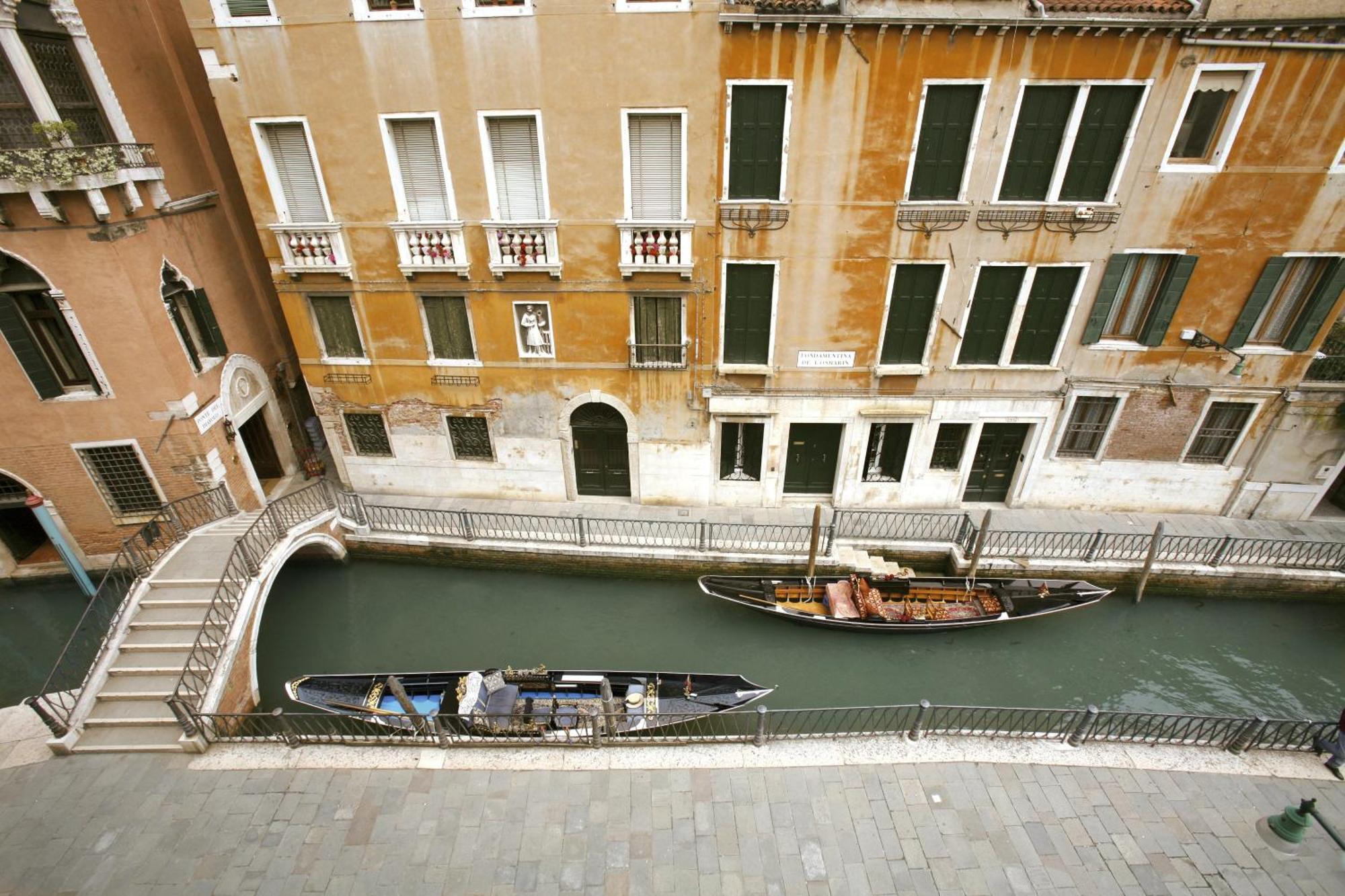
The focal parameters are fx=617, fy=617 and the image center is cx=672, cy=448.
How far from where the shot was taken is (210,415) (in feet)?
39.7

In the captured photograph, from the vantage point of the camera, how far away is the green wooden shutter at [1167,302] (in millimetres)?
11406

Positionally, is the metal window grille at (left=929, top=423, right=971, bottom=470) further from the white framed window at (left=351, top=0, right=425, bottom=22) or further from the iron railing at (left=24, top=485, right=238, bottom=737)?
the iron railing at (left=24, top=485, right=238, bottom=737)

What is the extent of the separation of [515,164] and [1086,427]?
12882 mm

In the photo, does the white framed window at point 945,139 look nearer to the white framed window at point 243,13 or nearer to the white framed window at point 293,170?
the white framed window at point 293,170

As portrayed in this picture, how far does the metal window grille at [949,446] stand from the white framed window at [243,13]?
14.6m

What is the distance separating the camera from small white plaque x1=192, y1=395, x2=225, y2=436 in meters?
11.8

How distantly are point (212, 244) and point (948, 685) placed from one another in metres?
16.8

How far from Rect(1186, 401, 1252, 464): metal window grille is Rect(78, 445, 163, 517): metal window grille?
2147 cm

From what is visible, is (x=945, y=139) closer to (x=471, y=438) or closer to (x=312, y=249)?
(x=471, y=438)

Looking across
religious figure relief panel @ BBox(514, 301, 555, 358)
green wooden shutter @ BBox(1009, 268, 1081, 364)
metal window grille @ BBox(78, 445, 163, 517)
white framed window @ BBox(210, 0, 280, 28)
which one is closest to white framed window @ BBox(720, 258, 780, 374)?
religious figure relief panel @ BBox(514, 301, 555, 358)

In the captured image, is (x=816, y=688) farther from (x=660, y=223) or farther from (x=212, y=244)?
(x=212, y=244)

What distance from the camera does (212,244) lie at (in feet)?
41.4

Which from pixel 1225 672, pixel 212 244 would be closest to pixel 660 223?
pixel 212 244

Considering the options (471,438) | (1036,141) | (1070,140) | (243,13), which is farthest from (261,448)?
(1070,140)
